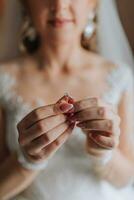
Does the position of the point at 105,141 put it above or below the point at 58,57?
below

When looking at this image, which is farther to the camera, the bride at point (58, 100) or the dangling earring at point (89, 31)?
the dangling earring at point (89, 31)

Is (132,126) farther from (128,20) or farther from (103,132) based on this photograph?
(128,20)

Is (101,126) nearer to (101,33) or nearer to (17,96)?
(17,96)

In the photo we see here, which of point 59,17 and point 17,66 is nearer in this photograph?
point 59,17

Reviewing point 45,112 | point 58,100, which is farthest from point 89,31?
point 45,112

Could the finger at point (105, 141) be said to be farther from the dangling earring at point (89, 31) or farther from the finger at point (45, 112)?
the dangling earring at point (89, 31)

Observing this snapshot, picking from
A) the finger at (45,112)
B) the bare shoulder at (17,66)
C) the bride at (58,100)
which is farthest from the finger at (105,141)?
the bare shoulder at (17,66)

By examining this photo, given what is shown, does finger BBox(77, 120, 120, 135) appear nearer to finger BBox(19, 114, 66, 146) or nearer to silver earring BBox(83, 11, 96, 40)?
finger BBox(19, 114, 66, 146)

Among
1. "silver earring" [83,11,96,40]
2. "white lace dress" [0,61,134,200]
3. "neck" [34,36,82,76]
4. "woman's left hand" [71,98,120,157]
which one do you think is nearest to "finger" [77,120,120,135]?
"woman's left hand" [71,98,120,157]
